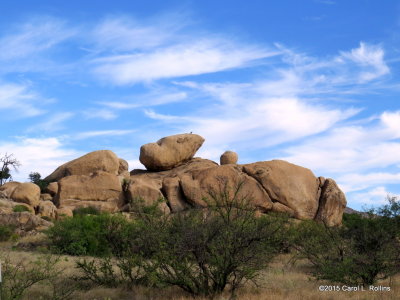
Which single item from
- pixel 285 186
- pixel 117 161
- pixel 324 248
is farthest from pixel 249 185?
pixel 324 248

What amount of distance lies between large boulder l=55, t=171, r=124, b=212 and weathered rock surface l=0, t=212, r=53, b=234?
31.4 feet

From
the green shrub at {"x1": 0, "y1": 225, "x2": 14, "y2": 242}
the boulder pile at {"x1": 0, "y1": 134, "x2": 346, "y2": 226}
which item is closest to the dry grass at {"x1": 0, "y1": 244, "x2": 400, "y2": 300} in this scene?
the green shrub at {"x1": 0, "y1": 225, "x2": 14, "y2": 242}

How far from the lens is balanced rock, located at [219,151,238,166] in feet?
163

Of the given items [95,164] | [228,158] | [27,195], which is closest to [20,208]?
[27,195]

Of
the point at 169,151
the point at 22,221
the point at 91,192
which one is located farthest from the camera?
the point at 169,151

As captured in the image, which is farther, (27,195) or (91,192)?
(91,192)

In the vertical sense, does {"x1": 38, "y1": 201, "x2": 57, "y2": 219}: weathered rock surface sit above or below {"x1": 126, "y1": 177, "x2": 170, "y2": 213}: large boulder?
below

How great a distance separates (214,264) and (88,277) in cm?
480

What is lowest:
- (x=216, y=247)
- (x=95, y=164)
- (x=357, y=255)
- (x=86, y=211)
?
(x=357, y=255)

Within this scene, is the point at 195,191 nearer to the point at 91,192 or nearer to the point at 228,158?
the point at 91,192

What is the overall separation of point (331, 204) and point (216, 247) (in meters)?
31.5

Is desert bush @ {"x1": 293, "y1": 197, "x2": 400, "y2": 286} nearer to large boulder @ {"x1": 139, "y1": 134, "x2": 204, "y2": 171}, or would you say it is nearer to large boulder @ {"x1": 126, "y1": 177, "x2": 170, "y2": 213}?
large boulder @ {"x1": 126, "y1": 177, "x2": 170, "y2": 213}

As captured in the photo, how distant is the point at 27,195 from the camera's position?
41.6m

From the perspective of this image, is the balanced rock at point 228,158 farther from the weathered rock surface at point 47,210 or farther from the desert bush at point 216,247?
the desert bush at point 216,247
